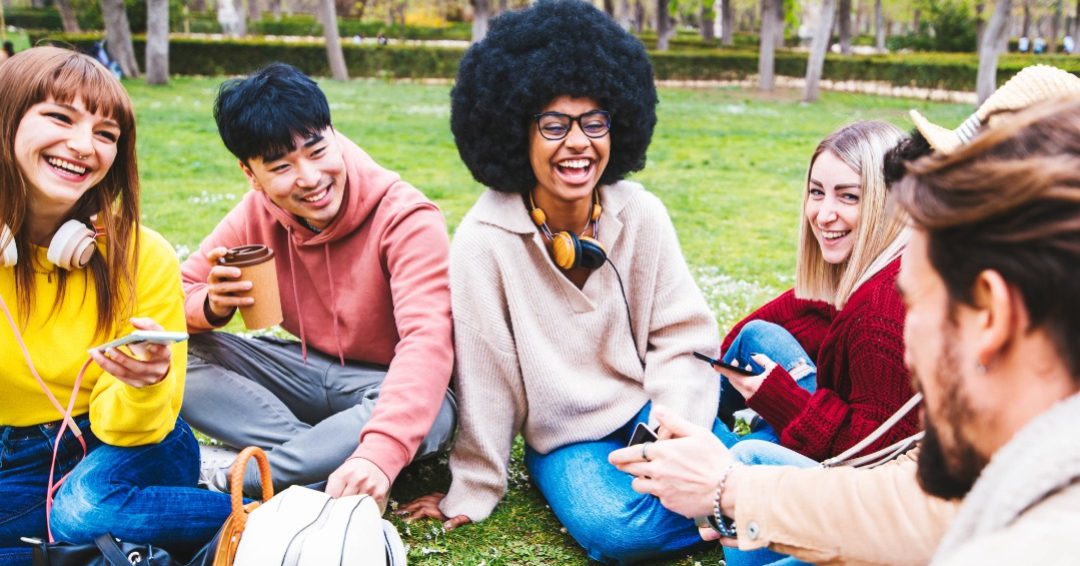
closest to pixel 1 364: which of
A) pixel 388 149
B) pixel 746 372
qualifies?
pixel 746 372

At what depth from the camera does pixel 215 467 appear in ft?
11.9

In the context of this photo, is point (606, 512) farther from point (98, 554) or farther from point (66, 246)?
point (66, 246)

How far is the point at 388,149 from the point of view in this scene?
1341cm

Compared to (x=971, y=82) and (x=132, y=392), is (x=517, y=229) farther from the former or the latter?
(x=971, y=82)

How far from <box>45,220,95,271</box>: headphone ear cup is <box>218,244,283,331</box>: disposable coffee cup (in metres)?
0.51

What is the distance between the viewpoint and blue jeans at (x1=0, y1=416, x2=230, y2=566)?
9.19 feet

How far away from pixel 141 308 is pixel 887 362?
2.25 m

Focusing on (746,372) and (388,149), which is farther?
(388,149)

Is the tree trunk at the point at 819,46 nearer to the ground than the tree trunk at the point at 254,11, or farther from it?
nearer to the ground

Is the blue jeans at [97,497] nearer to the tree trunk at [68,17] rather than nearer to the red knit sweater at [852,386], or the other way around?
the red knit sweater at [852,386]

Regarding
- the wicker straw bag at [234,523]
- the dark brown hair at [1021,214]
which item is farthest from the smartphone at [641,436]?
the dark brown hair at [1021,214]

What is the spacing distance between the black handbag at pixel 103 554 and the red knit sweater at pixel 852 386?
69.7 inches

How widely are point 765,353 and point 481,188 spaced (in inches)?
290

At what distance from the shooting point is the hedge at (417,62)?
86.3 feet
